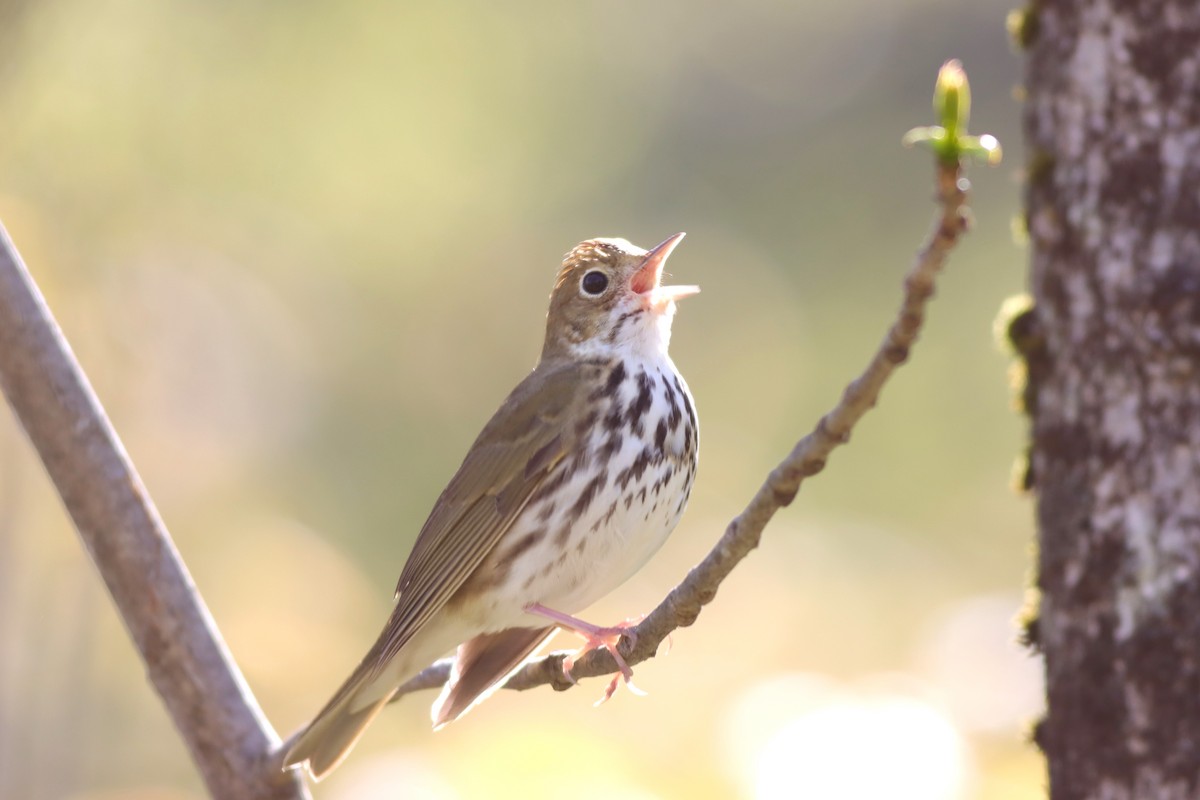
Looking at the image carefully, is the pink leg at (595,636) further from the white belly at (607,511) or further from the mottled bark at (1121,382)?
Result: the mottled bark at (1121,382)

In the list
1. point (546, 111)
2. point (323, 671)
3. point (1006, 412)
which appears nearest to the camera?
point (323, 671)

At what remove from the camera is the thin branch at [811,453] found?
176 cm

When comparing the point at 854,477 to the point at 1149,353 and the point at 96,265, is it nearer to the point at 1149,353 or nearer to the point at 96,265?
the point at 96,265

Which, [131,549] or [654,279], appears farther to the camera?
[654,279]

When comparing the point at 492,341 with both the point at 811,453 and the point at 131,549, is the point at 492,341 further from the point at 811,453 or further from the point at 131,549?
the point at 811,453

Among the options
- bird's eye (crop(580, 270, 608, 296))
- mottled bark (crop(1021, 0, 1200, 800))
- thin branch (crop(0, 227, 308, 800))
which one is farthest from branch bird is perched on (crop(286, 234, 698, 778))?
mottled bark (crop(1021, 0, 1200, 800))

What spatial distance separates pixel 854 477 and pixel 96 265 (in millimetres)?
6742

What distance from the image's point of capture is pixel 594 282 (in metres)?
4.56

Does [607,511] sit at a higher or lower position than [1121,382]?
higher

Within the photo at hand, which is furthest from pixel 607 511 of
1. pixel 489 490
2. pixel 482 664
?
pixel 482 664

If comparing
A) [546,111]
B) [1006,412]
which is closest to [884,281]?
[1006,412]

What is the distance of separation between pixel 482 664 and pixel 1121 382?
2.59 m

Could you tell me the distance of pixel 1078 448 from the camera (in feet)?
6.38

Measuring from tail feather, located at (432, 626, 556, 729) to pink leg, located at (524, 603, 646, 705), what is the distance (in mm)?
183
